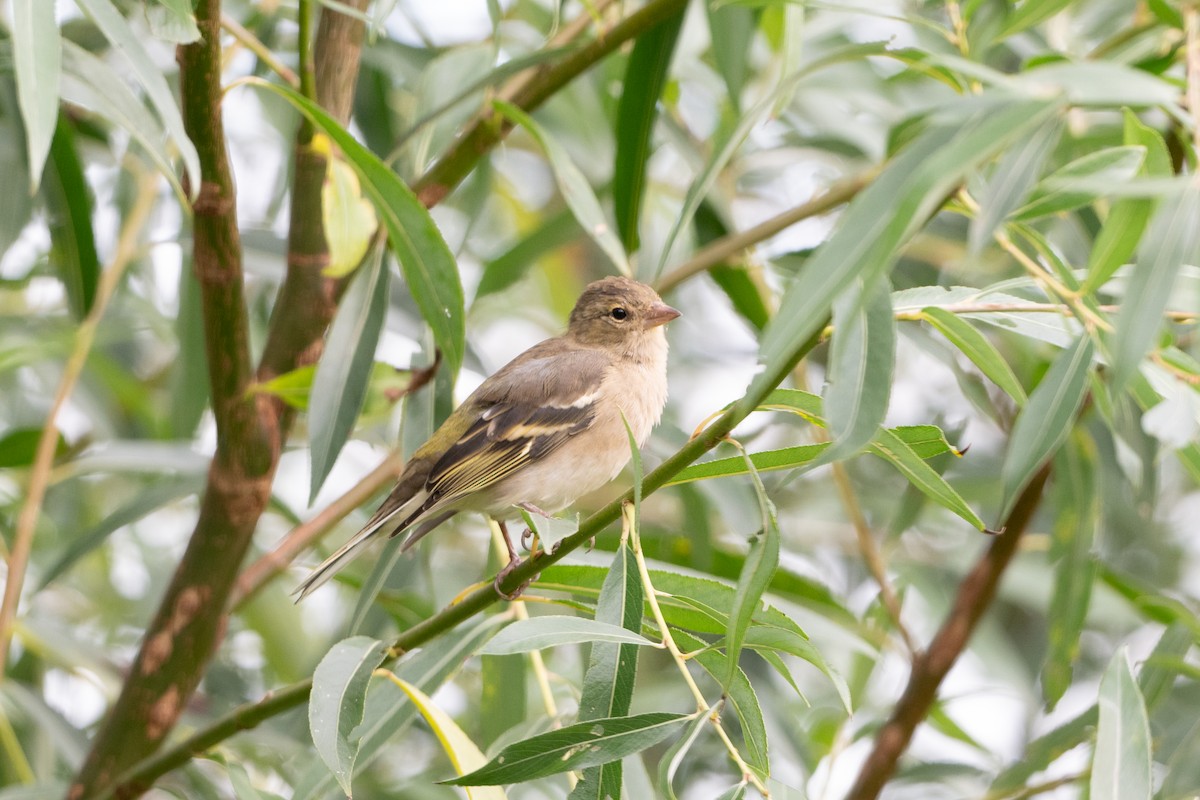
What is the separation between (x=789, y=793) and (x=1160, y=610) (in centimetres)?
183

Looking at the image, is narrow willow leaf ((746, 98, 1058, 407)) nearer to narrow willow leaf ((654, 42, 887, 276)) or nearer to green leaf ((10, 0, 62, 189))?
narrow willow leaf ((654, 42, 887, 276))

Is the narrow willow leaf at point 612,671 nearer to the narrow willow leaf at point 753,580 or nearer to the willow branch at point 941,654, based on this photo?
the narrow willow leaf at point 753,580

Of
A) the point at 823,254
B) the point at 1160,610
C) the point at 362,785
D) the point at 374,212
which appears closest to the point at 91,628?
the point at 362,785

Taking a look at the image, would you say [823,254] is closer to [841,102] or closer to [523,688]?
[523,688]

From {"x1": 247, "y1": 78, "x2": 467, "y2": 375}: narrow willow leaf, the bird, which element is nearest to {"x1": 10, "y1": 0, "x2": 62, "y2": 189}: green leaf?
{"x1": 247, "y1": 78, "x2": 467, "y2": 375}: narrow willow leaf

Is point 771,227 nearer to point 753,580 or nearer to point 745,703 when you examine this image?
point 745,703

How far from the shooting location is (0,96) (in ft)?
10.4

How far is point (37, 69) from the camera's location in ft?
6.07

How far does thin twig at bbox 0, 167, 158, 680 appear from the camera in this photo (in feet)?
9.95

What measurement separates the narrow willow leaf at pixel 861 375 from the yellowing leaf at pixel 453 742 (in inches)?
36.4

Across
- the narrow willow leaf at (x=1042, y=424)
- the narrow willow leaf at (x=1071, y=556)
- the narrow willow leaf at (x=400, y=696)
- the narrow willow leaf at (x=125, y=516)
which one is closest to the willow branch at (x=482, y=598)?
the narrow willow leaf at (x=400, y=696)

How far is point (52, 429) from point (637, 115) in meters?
1.61

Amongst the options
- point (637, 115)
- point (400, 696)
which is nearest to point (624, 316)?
point (637, 115)

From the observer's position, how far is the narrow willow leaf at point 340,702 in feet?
6.37
